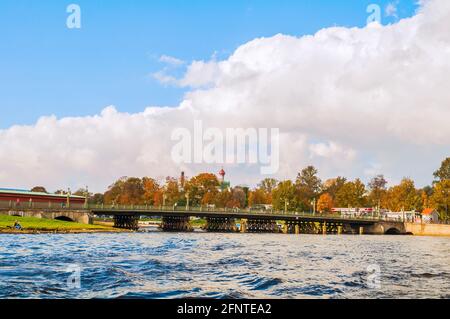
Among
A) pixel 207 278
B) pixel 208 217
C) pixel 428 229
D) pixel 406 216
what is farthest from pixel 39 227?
pixel 406 216

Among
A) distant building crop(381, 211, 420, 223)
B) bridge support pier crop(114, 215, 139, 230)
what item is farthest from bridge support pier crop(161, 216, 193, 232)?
distant building crop(381, 211, 420, 223)

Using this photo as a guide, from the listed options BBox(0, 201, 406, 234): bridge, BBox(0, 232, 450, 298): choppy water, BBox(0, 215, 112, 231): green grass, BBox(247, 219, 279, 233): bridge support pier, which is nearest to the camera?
BBox(0, 232, 450, 298): choppy water

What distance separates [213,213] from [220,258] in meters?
90.4

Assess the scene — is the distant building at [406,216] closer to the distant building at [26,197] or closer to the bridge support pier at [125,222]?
the bridge support pier at [125,222]

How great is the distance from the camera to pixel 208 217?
A: 14612 centimetres

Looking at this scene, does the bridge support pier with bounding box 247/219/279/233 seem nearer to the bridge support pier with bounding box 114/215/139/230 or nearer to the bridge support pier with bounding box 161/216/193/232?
the bridge support pier with bounding box 161/216/193/232

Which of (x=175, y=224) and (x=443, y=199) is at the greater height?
(x=443, y=199)

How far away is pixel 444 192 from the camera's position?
168500 millimetres

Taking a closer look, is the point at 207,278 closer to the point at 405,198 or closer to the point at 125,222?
the point at 125,222

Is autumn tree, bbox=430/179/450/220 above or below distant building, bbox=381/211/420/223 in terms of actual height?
above

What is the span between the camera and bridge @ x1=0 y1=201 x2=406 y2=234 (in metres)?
114


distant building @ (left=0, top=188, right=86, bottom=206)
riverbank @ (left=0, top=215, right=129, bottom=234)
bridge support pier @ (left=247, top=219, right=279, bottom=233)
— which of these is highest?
distant building @ (left=0, top=188, right=86, bottom=206)

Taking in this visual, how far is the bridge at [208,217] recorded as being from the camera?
114 m

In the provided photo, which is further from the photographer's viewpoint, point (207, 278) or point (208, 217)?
point (208, 217)
